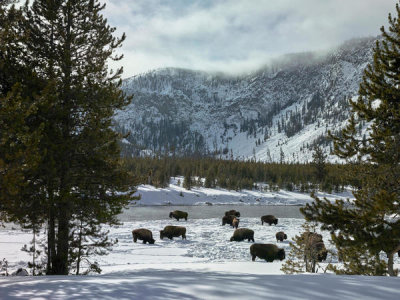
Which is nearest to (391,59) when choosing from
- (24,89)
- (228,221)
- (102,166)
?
(102,166)

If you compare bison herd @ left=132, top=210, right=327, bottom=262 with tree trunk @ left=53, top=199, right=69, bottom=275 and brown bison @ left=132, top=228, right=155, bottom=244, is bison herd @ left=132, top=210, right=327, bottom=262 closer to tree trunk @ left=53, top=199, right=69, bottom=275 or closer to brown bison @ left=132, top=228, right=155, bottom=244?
brown bison @ left=132, top=228, right=155, bottom=244

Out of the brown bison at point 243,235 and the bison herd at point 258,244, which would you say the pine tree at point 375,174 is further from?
the brown bison at point 243,235

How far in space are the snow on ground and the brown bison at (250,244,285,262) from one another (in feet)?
171

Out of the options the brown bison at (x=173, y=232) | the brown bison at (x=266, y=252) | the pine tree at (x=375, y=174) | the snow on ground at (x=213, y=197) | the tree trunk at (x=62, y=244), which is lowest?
the snow on ground at (x=213, y=197)

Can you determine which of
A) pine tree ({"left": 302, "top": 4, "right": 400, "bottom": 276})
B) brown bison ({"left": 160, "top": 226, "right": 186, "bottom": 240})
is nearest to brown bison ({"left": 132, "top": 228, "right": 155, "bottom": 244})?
brown bison ({"left": 160, "top": 226, "right": 186, "bottom": 240})

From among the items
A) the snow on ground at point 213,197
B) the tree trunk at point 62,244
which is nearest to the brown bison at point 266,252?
the tree trunk at point 62,244

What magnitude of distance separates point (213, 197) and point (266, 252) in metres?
60.7

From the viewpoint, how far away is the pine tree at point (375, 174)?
341 inches

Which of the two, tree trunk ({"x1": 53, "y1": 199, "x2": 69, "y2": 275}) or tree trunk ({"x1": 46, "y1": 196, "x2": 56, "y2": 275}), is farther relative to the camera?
tree trunk ({"x1": 53, "y1": 199, "x2": 69, "y2": 275})

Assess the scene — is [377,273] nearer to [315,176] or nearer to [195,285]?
[195,285]

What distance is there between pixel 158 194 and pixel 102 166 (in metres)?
63.7

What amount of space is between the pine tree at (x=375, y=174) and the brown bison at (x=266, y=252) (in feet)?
29.2

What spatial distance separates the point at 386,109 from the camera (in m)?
9.71

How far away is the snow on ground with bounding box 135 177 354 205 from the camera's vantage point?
7188cm
